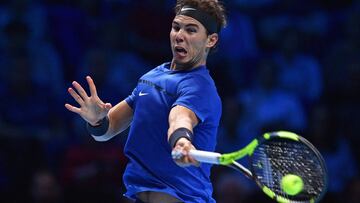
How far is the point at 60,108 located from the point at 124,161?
1405mm

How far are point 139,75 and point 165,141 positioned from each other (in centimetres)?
566

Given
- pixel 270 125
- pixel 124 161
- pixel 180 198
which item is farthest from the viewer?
pixel 270 125

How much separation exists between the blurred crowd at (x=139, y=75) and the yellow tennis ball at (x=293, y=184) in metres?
4.60

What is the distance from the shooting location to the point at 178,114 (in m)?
5.89

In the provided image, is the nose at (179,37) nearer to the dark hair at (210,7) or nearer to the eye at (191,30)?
the eye at (191,30)

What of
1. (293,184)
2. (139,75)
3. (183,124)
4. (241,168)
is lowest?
(139,75)

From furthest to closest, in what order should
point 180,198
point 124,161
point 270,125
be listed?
point 270,125, point 124,161, point 180,198

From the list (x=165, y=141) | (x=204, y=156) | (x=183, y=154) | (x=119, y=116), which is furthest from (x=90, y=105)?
(x=204, y=156)

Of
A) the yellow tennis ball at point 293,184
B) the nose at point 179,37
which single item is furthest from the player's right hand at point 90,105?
the yellow tennis ball at point 293,184

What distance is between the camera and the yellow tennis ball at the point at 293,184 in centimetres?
573

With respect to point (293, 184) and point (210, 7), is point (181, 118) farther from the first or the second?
point (210, 7)

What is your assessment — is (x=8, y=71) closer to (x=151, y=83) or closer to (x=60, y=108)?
(x=60, y=108)

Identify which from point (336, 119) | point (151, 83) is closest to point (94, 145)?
point (336, 119)

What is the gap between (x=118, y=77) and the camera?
462 inches
